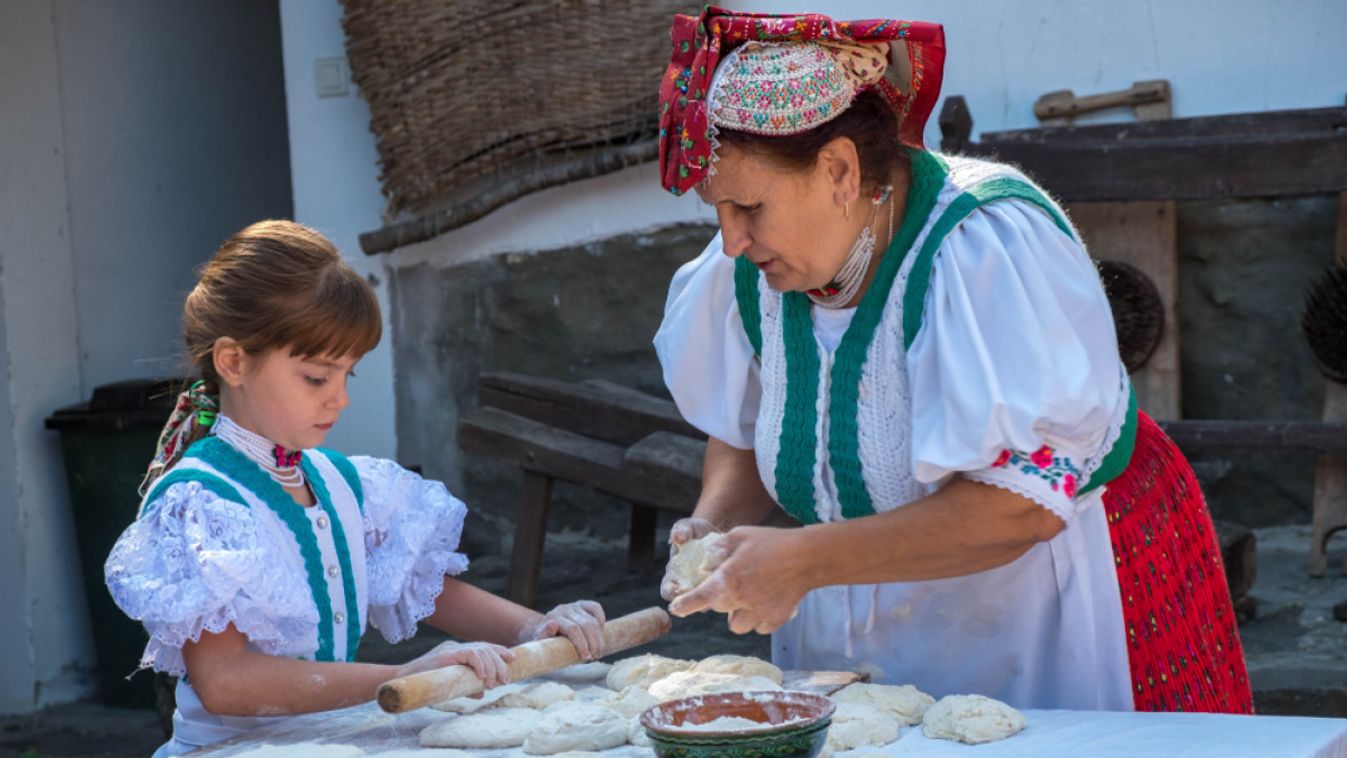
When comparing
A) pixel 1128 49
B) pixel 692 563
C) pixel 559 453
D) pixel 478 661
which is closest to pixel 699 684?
pixel 692 563

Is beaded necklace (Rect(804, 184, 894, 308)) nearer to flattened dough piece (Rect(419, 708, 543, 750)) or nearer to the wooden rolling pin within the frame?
the wooden rolling pin

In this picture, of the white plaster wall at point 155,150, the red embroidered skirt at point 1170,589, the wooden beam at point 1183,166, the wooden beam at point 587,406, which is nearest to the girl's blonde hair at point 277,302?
the red embroidered skirt at point 1170,589

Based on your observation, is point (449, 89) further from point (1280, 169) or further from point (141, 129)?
point (1280, 169)

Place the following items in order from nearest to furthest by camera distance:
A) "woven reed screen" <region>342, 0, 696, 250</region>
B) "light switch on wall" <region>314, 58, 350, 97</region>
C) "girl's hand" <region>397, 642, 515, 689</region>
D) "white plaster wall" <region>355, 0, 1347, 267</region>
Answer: "girl's hand" <region>397, 642, 515, 689</region> → "white plaster wall" <region>355, 0, 1347, 267</region> → "woven reed screen" <region>342, 0, 696, 250</region> → "light switch on wall" <region>314, 58, 350, 97</region>

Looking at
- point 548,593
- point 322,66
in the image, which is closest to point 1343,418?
point 548,593

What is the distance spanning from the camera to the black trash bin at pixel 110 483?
4.79 m

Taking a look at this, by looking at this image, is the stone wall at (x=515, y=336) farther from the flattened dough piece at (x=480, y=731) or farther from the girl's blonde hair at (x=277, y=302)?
the flattened dough piece at (x=480, y=731)

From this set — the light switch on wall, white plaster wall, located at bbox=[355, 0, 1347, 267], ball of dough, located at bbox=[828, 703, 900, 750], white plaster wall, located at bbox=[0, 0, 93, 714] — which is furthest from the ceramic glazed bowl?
the light switch on wall

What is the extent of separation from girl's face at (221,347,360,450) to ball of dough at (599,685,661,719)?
23.3 inches

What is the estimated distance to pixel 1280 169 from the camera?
376cm

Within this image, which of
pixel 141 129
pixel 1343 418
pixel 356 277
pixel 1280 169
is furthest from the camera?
pixel 141 129

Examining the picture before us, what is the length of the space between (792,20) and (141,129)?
4226mm

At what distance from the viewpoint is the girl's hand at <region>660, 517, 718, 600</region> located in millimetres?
2037

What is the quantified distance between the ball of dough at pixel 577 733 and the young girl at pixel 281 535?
132 mm
